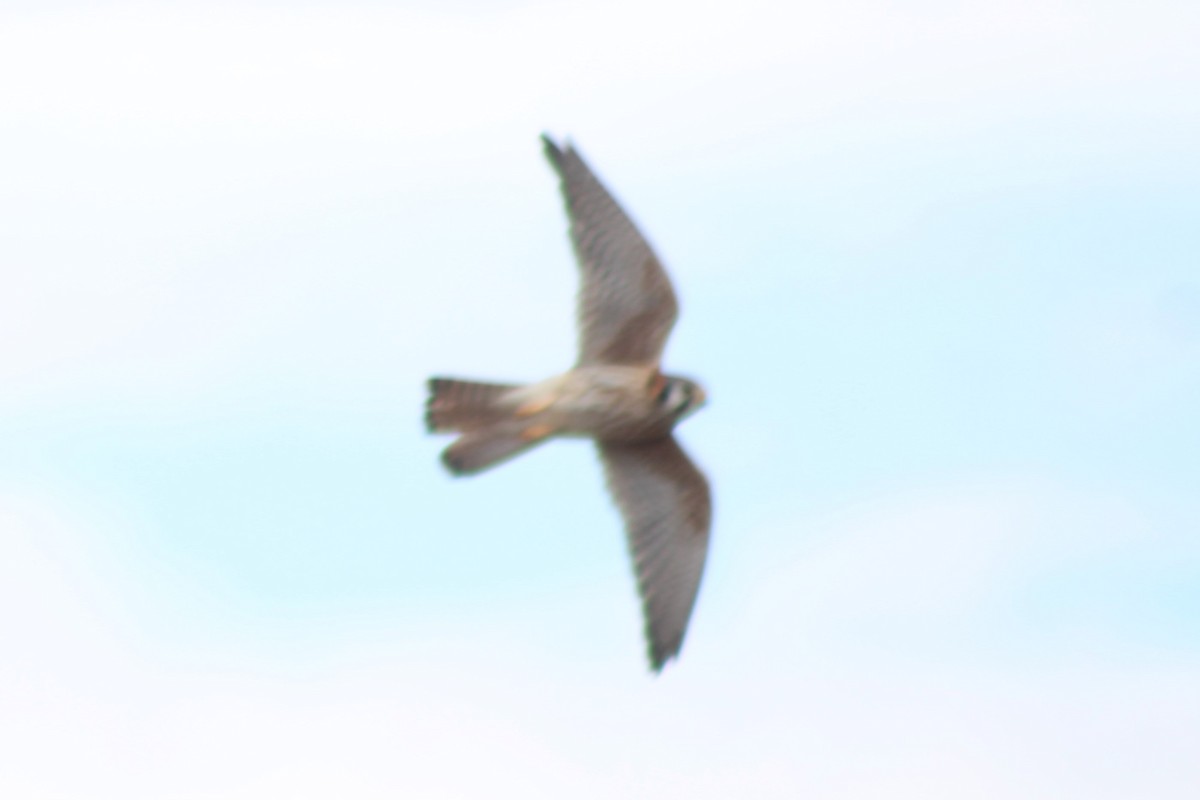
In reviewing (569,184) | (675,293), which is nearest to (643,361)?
(675,293)

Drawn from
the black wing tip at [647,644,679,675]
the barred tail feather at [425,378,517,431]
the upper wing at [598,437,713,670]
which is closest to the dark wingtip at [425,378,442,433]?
the barred tail feather at [425,378,517,431]

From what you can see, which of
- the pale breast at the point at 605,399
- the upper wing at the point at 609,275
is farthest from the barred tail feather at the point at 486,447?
the upper wing at the point at 609,275

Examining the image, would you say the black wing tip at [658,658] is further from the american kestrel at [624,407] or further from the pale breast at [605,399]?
the pale breast at [605,399]

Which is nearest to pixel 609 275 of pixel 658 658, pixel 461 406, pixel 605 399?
pixel 605 399

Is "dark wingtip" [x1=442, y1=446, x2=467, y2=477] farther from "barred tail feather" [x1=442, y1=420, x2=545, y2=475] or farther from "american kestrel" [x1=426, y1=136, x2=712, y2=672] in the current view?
"american kestrel" [x1=426, y1=136, x2=712, y2=672]

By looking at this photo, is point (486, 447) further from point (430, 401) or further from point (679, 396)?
point (679, 396)

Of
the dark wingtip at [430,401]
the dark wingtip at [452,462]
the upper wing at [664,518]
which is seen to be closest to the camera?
the dark wingtip at [452,462]

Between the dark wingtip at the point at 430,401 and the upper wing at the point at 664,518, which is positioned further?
the upper wing at the point at 664,518
